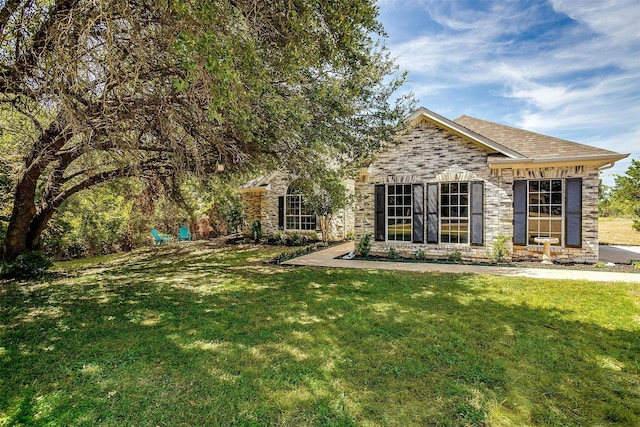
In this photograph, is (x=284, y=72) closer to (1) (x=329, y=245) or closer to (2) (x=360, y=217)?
(2) (x=360, y=217)

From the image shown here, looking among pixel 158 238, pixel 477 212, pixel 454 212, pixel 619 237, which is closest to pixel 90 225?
pixel 158 238

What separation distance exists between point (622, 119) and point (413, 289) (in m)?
14.3

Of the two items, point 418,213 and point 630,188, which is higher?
point 630,188

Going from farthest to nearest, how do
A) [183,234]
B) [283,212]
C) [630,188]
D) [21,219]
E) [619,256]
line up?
[183,234] → [283,212] → [630,188] → [619,256] → [21,219]

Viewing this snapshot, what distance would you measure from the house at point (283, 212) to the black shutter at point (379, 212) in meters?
4.69

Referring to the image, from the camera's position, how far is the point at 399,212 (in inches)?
460

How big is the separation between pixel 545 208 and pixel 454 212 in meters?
2.72

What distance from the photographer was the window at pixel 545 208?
10.1 meters

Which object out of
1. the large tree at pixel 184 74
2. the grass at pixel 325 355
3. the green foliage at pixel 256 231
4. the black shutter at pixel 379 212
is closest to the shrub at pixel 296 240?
the green foliage at pixel 256 231

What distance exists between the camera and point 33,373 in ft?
12.3

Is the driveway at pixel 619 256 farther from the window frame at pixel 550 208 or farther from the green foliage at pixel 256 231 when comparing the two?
the green foliage at pixel 256 231

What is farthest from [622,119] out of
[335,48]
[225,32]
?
[225,32]

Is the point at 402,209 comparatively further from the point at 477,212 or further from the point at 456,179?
the point at 477,212

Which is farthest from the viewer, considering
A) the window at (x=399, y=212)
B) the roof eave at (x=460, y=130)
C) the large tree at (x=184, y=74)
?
the window at (x=399, y=212)
